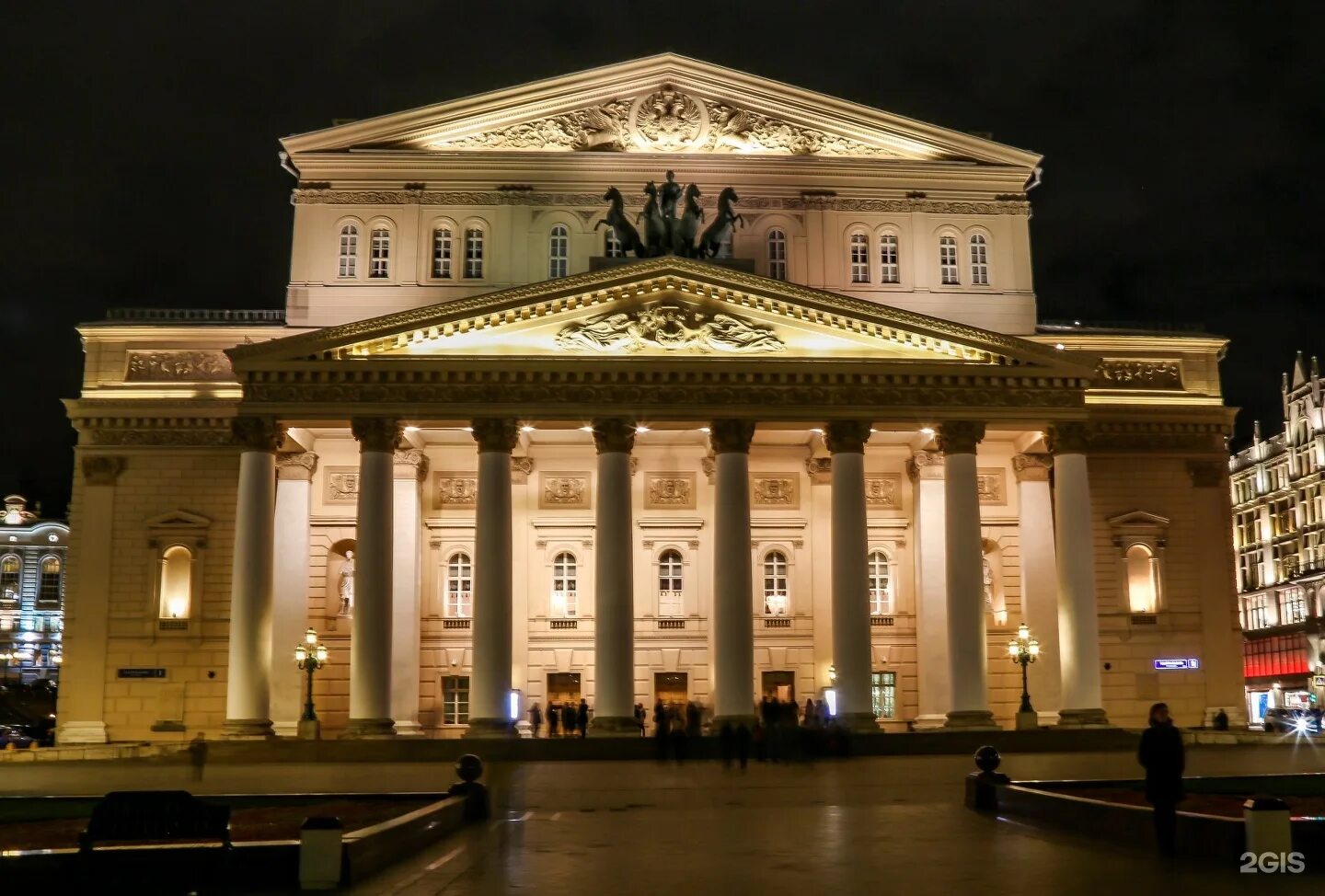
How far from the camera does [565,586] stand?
170 ft

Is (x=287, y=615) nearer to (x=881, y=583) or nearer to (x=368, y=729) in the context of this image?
(x=368, y=729)

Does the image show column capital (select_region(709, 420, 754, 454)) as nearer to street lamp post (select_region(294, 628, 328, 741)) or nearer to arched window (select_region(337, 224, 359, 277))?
street lamp post (select_region(294, 628, 328, 741))

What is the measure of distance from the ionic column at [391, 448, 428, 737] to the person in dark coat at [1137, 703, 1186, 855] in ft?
111

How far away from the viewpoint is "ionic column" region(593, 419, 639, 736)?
138 ft

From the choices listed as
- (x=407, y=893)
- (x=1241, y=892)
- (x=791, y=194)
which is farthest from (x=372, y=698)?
(x=1241, y=892)

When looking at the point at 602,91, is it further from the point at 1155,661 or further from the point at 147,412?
the point at 1155,661

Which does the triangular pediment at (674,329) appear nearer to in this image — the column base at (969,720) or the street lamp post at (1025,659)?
the street lamp post at (1025,659)

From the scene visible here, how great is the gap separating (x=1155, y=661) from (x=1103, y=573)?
3506 millimetres

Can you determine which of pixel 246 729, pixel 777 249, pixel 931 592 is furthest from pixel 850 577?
pixel 246 729

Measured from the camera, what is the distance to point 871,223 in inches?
2103

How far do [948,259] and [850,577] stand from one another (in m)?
16.3

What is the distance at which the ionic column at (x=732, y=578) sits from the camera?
41.9 metres

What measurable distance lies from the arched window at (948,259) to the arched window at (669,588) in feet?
47.2

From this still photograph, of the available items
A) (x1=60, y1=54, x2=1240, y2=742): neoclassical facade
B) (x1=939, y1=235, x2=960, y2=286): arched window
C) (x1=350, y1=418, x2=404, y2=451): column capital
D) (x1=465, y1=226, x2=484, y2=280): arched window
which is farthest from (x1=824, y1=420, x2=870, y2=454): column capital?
(x1=465, y1=226, x2=484, y2=280): arched window
